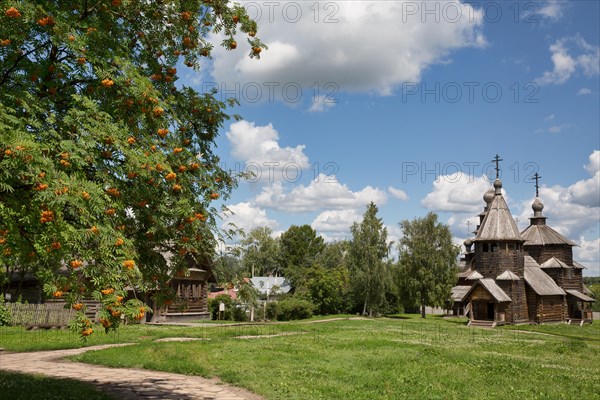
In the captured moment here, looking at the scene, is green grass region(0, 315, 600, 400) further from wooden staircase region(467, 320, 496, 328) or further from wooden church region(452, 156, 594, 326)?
wooden church region(452, 156, 594, 326)

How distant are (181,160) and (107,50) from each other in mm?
1899

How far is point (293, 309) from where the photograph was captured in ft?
141

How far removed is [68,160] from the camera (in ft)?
19.5

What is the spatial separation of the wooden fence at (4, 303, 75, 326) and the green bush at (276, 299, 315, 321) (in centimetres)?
2120

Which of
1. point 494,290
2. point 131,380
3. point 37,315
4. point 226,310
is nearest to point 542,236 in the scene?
point 494,290

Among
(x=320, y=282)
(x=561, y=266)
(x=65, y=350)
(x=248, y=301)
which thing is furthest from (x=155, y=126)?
(x=561, y=266)

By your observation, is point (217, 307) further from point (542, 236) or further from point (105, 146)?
point (105, 146)

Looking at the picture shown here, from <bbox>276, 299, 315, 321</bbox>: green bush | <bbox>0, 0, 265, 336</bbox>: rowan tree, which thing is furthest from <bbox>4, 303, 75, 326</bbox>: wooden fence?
<bbox>276, 299, 315, 321</bbox>: green bush

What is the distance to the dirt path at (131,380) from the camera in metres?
10.2

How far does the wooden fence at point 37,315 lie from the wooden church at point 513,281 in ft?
105

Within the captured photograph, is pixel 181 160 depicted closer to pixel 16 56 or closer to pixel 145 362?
pixel 16 56

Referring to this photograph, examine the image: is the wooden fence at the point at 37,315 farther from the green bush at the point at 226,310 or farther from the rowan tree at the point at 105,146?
the rowan tree at the point at 105,146

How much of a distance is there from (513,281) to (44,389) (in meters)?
40.2

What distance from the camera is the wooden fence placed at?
76.2 feet
